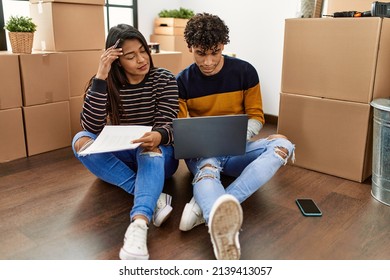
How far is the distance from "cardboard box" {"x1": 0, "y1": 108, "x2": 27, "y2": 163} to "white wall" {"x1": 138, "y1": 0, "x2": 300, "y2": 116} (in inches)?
57.5

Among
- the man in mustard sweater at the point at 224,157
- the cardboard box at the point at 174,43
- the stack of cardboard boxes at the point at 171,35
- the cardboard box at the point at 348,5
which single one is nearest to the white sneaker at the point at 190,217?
the man in mustard sweater at the point at 224,157

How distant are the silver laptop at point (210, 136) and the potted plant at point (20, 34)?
1.23m

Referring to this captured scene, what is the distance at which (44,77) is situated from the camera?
7.04 feet

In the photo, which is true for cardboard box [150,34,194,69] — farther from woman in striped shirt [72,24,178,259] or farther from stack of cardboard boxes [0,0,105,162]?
woman in striped shirt [72,24,178,259]

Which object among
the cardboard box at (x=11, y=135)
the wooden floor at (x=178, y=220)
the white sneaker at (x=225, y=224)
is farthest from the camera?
the cardboard box at (x=11, y=135)

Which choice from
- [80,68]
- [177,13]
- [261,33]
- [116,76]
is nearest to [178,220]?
[116,76]

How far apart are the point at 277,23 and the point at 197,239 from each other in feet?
6.33

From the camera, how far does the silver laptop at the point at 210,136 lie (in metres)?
1.33

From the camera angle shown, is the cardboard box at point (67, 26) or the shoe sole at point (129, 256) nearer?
the shoe sole at point (129, 256)

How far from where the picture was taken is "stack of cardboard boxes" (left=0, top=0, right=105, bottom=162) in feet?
6.70

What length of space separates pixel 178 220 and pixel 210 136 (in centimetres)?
33

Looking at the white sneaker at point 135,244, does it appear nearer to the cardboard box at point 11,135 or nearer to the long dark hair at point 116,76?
the long dark hair at point 116,76

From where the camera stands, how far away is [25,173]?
187 cm
